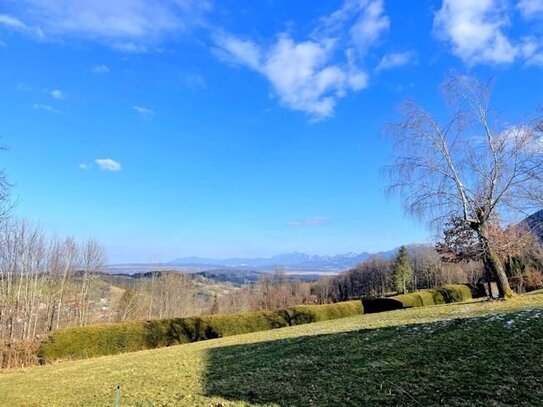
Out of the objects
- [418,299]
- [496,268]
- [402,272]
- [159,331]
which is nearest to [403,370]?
[496,268]

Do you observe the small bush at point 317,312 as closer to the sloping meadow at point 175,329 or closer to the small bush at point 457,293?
the sloping meadow at point 175,329

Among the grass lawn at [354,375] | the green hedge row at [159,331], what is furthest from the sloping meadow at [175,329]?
the grass lawn at [354,375]

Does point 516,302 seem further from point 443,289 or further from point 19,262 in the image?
point 19,262

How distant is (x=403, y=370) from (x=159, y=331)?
17.1 meters

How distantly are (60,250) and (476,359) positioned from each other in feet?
117

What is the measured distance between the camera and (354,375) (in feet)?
22.1

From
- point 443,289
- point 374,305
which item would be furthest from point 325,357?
point 443,289

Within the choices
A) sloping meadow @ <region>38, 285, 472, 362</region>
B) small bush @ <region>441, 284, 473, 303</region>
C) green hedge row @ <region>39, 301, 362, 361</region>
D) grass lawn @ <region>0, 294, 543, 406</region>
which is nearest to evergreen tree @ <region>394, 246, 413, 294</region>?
small bush @ <region>441, 284, 473, 303</region>

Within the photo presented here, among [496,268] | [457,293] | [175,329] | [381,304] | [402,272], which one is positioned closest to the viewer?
[496,268]

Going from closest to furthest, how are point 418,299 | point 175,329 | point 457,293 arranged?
point 175,329, point 418,299, point 457,293

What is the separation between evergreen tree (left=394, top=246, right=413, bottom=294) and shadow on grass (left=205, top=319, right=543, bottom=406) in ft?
169

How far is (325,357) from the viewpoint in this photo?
28.1 feet

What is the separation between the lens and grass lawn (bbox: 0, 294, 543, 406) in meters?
5.39

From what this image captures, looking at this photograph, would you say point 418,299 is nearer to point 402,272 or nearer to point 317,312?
point 317,312
